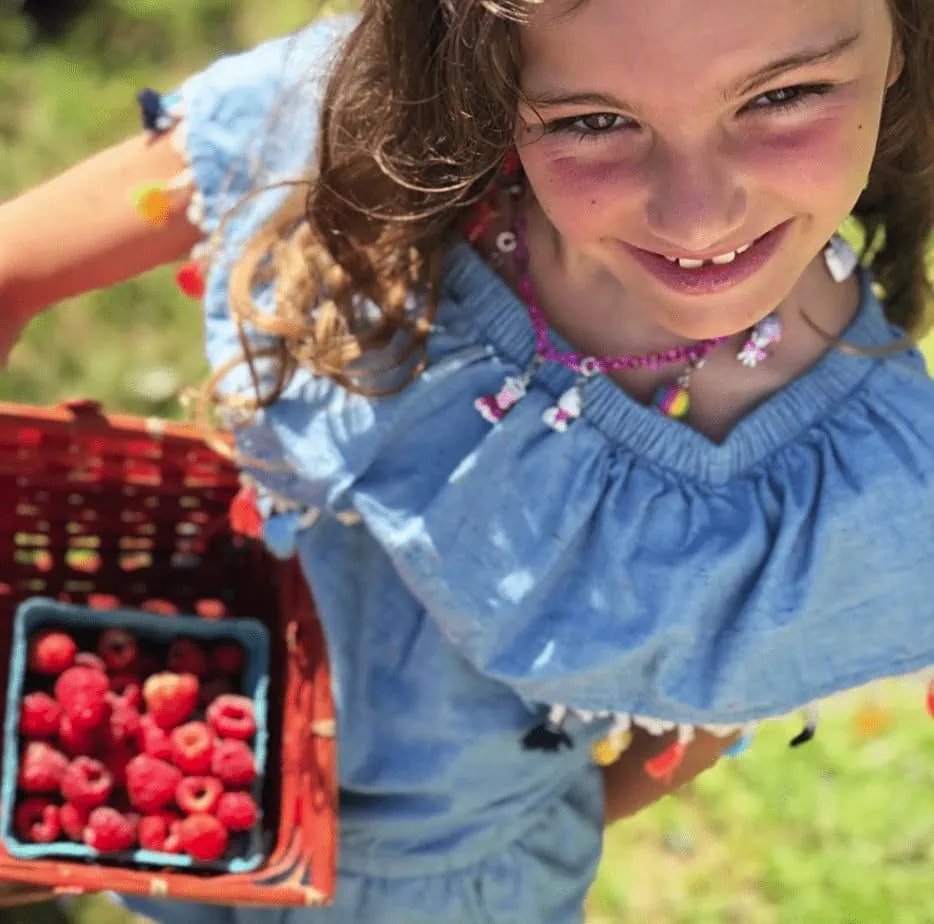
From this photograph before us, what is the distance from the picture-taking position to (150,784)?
1417mm

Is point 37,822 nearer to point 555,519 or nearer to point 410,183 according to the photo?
point 555,519

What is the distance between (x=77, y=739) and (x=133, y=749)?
60 millimetres

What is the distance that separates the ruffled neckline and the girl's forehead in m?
0.34

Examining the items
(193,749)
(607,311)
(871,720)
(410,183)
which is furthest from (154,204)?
(871,720)

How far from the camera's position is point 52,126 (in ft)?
7.21

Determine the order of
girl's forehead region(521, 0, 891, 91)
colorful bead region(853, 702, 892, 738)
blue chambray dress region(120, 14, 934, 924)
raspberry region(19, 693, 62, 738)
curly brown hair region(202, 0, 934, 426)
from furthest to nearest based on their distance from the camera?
colorful bead region(853, 702, 892, 738) → raspberry region(19, 693, 62, 738) → blue chambray dress region(120, 14, 934, 924) → curly brown hair region(202, 0, 934, 426) → girl's forehead region(521, 0, 891, 91)

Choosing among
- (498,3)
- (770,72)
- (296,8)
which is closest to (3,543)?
(498,3)

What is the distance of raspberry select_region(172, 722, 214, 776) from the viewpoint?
1438 millimetres

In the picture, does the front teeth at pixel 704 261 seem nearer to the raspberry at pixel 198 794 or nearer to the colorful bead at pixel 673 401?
the colorful bead at pixel 673 401

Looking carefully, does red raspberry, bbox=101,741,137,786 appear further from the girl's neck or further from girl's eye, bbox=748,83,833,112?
girl's eye, bbox=748,83,833,112

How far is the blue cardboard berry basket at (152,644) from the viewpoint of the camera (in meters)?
1.38

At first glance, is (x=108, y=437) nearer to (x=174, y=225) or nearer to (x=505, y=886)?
(x=174, y=225)

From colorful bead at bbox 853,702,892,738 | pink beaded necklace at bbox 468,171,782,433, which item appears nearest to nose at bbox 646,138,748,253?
pink beaded necklace at bbox 468,171,782,433

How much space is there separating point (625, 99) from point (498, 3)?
0.11 metres
